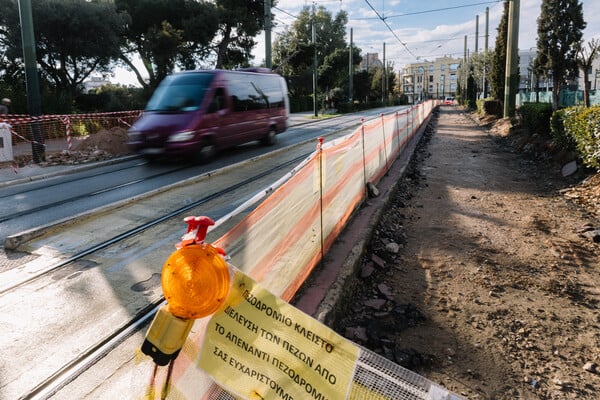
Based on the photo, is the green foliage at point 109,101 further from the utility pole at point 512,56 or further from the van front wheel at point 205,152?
the utility pole at point 512,56

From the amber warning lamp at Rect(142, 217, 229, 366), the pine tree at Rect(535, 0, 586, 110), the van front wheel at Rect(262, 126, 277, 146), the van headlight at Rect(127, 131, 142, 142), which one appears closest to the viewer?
the amber warning lamp at Rect(142, 217, 229, 366)

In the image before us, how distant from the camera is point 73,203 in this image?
7977 mm

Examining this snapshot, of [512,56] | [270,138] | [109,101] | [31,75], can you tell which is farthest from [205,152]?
[109,101]

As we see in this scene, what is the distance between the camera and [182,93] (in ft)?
38.9

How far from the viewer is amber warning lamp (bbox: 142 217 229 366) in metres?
1.41

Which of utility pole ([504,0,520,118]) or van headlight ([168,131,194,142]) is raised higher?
utility pole ([504,0,520,118])

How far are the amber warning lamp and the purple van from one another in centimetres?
1003

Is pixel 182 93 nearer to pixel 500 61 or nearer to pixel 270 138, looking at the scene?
pixel 270 138

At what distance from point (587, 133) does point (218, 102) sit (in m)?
8.35

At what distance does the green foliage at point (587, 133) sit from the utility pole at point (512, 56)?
1176 cm

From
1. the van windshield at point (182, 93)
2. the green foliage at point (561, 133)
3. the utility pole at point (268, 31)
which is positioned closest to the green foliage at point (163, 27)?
the utility pole at point (268, 31)

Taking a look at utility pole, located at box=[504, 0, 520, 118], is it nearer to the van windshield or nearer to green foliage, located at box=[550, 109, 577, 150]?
green foliage, located at box=[550, 109, 577, 150]

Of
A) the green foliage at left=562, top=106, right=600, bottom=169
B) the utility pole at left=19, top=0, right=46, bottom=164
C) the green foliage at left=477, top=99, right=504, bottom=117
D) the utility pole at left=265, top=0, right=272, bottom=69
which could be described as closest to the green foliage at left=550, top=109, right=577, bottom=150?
the green foliage at left=562, top=106, right=600, bottom=169

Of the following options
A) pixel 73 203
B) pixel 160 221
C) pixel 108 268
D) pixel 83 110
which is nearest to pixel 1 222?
pixel 73 203
